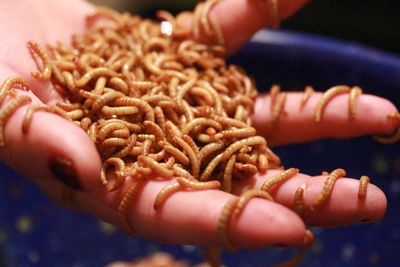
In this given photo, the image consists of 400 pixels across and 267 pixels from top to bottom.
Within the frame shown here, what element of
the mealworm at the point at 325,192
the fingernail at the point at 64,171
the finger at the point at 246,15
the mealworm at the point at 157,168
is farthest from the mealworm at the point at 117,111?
the finger at the point at 246,15

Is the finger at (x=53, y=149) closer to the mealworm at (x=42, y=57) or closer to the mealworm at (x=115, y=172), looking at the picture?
the mealworm at (x=115, y=172)

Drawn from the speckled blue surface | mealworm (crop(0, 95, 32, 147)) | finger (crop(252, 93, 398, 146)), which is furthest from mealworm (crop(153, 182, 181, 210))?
the speckled blue surface

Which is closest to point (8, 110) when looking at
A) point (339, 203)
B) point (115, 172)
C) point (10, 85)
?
point (10, 85)

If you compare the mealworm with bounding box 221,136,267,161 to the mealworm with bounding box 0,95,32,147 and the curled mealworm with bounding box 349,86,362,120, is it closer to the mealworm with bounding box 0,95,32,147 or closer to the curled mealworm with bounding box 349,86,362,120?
the curled mealworm with bounding box 349,86,362,120

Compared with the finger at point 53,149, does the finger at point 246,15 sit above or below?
below

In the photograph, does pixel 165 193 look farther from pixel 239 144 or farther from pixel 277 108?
pixel 277 108

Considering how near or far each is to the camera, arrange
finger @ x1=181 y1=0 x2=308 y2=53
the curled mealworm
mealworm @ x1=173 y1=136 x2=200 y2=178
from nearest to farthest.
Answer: mealworm @ x1=173 y1=136 x2=200 y2=178 < the curled mealworm < finger @ x1=181 y1=0 x2=308 y2=53

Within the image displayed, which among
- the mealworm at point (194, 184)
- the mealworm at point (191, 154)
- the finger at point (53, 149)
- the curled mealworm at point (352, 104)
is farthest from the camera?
the curled mealworm at point (352, 104)
